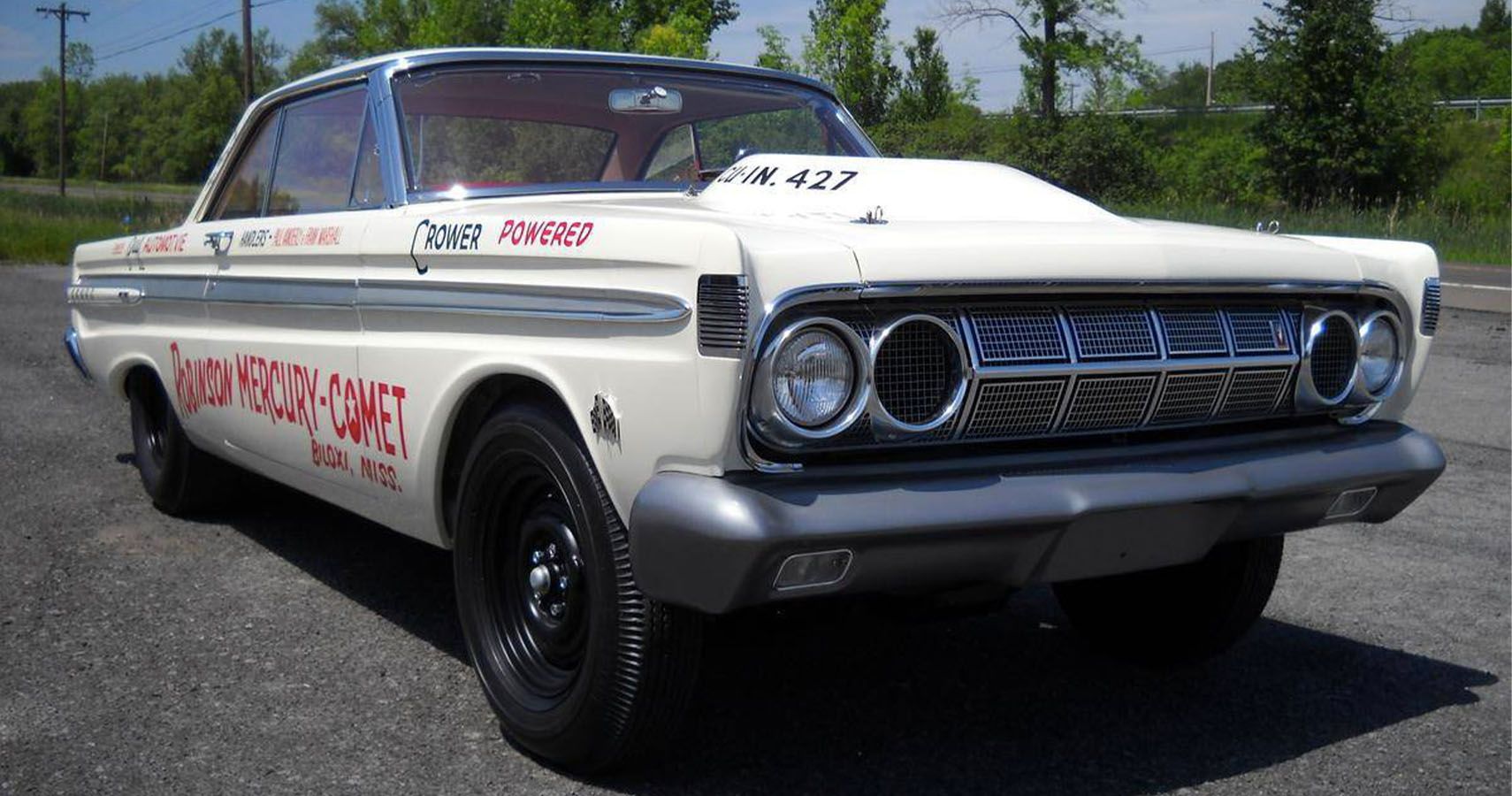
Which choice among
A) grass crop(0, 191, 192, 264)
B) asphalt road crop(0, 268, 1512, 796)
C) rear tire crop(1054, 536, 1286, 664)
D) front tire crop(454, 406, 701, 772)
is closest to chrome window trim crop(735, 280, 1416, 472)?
front tire crop(454, 406, 701, 772)

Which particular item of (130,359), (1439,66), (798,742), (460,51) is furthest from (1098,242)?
(1439,66)

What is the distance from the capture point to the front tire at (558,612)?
2.87 m

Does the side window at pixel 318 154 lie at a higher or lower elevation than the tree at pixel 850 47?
lower

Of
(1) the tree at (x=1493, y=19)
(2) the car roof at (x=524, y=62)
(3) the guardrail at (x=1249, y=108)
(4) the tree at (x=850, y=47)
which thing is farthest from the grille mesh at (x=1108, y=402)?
(1) the tree at (x=1493, y=19)

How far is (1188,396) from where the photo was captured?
10.4 feet

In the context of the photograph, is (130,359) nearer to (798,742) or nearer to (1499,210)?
(798,742)

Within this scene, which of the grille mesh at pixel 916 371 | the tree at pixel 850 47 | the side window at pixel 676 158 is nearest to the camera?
Result: the grille mesh at pixel 916 371

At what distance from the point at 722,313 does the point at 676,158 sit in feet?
6.83

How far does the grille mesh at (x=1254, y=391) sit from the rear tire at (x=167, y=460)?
370cm

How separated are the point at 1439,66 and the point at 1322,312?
7478 centimetres

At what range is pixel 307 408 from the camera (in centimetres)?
411

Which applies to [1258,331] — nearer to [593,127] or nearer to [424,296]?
[424,296]

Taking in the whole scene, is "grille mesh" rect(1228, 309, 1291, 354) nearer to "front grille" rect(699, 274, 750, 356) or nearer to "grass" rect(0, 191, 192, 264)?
"front grille" rect(699, 274, 750, 356)

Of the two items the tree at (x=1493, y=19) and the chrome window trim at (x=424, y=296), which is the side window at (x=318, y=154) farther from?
the tree at (x=1493, y=19)
